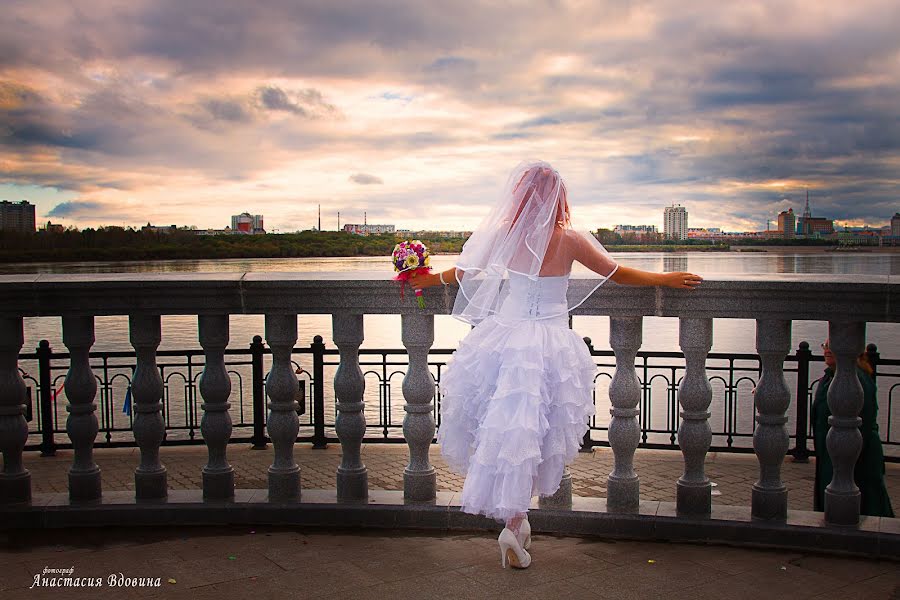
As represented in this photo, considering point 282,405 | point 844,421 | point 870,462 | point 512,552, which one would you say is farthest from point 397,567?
point 870,462

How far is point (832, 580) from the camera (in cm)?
436

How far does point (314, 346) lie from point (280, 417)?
492 centimetres

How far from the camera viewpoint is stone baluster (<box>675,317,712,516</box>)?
486cm

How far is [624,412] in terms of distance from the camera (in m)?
5.00

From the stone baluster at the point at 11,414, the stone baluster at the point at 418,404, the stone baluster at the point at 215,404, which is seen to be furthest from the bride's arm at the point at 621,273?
the stone baluster at the point at 11,414

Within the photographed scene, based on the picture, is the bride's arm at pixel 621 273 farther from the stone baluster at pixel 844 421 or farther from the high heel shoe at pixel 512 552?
the high heel shoe at pixel 512 552

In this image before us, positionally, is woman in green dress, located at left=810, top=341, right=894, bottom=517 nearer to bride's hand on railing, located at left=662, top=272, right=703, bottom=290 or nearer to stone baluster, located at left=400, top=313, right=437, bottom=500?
bride's hand on railing, located at left=662, top=272, right=703, bottom=290

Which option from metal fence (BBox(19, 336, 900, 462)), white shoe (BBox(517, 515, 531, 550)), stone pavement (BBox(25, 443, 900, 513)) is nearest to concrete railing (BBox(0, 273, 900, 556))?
white shoe (BBox(517, 515, 531, 550))

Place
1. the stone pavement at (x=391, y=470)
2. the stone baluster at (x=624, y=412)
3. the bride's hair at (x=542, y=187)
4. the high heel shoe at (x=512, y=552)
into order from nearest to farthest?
the high heel shoe at (x=512, y=552)
the bride's hair at (x=542, y=187)
the stone baluster at (x=624, y=412)
the stone pavement at (x=391, y=470)

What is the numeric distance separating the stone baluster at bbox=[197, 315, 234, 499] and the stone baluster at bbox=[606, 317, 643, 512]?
245 centimetres

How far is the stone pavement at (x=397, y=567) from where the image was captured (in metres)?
4.25

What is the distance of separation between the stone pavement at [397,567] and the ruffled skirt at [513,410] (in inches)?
15.8

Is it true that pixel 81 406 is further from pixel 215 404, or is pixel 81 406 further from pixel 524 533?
pixel 524 533

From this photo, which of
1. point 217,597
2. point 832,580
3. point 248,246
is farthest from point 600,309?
point 248,246
